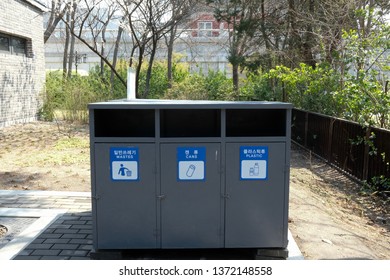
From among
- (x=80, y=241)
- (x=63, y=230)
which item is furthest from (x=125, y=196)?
(x=63, y=230)

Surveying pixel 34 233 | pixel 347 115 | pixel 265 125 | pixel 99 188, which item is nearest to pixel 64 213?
pixel 34 233

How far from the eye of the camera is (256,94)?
1534 cm

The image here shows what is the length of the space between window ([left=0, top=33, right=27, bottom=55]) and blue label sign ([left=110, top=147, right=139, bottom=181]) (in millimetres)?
12772

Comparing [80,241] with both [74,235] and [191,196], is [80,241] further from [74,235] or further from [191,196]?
[191,196]

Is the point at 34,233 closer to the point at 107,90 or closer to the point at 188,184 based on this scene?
the point at 188,184

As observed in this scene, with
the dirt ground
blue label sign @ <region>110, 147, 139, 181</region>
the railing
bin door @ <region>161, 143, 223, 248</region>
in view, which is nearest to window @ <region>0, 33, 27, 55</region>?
the dirt ground

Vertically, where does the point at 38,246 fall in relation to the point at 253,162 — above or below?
below

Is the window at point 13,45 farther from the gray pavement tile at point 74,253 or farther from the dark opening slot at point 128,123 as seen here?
the gray pavement tile at point 74,253

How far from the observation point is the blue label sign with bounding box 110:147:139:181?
12.0 feet

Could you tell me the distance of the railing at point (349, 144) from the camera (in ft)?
22.5

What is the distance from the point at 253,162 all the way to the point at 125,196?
1.24 m

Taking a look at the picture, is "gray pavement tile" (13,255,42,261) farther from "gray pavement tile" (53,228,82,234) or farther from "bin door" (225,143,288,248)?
"bin door" (225,143,288,248)

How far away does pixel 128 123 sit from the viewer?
4254mm

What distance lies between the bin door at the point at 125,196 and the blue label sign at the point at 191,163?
25 cm
